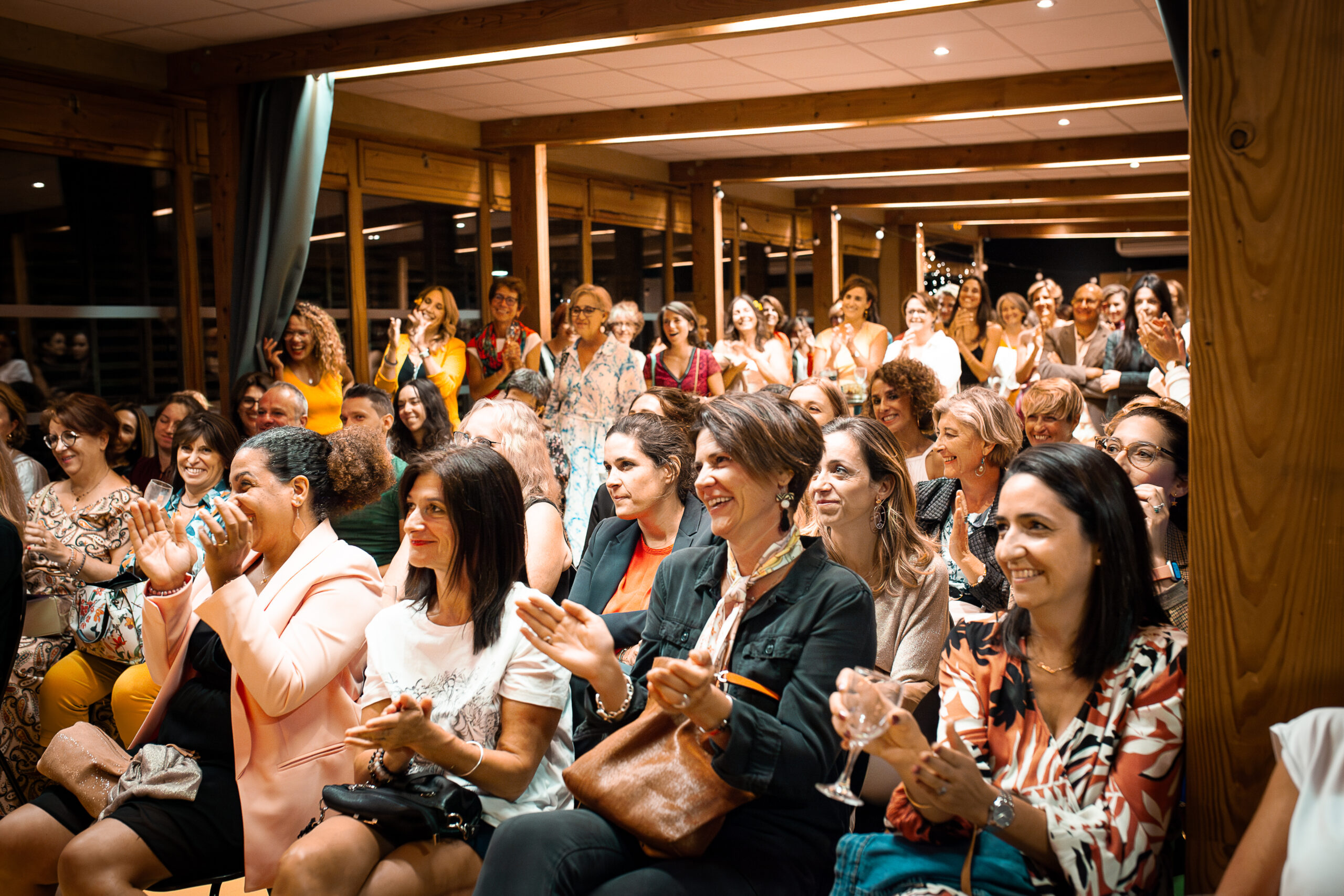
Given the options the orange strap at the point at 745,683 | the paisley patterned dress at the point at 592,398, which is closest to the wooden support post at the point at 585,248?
the paisley patterned dress at the point at 592,398

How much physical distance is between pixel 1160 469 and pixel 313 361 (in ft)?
14.6

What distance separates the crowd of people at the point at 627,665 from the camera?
5.35 ft

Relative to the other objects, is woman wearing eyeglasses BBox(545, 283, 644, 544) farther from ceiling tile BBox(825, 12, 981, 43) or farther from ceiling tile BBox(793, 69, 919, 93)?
ceiling tile BBox(793, 69, 919, 93)

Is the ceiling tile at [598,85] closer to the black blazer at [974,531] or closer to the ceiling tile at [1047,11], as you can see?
the ceiling tile at [1047,11]

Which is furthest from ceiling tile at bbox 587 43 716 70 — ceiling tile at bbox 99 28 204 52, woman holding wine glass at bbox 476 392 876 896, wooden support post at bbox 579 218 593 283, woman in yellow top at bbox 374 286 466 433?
woman holding wine glass at bbox 476 392 876 896

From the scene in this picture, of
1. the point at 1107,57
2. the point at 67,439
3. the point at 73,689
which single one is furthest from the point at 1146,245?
the point at 73,689

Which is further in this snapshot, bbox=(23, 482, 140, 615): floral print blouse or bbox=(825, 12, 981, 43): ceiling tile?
bbox=(825, 12, 981, 43): ceiling tile

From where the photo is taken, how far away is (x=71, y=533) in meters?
3.37

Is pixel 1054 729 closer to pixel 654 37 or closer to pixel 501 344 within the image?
pixel 654 37

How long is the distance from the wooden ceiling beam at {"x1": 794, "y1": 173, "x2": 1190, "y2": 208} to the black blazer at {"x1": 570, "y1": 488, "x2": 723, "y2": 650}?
1074cm

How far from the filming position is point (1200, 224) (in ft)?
5.16

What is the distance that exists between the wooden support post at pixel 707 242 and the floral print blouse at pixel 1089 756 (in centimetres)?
908

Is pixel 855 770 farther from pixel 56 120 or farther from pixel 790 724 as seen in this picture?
pixel 56 120

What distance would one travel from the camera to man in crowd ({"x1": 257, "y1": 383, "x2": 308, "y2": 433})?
14.6ft
